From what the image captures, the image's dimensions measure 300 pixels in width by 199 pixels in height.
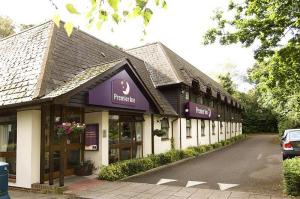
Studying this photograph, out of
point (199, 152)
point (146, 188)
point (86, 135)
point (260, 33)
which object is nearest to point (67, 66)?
point (86, 135)

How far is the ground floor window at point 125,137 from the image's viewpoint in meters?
15.0

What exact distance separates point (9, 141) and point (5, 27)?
2959cm

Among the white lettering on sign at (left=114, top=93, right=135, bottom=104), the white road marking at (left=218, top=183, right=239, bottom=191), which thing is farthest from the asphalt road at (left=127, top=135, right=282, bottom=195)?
the white lettering on sign at (left=114, top=93, right=135, bottom=104)

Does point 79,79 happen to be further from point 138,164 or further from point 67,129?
point 138,164

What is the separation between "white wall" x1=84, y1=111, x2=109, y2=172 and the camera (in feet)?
43.9

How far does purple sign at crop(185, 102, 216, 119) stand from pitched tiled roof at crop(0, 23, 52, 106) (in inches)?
445

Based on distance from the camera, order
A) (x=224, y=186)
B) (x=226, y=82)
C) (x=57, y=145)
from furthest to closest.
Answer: (x=226, y=82), (x=57, y=145), (x=224, y=186)

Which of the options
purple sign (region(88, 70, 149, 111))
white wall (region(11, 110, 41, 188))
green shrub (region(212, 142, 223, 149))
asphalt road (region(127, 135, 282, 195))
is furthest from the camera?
green shrub (region(212, 142, 223, 149))

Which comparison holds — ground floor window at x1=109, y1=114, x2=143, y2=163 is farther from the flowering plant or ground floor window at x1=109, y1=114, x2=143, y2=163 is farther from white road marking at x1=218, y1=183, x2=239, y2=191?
white road marking at x1=218, y1=183, x2=239, y2=191

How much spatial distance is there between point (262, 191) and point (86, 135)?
22.7 feet

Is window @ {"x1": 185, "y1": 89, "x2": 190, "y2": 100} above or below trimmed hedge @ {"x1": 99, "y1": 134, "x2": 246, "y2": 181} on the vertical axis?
above

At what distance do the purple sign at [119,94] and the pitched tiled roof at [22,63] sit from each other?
226cm

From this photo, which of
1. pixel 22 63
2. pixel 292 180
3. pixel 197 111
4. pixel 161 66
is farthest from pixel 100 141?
pixel 197 111

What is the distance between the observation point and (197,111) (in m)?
→ 24.8
